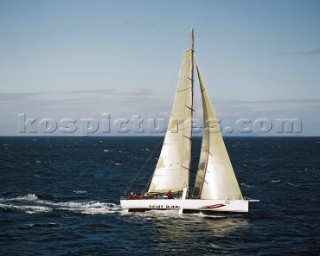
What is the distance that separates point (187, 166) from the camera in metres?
39.5

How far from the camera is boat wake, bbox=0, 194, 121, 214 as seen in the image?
43656 mm

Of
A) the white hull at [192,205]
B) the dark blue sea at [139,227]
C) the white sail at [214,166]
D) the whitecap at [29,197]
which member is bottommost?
the dark blue sea at [139,227]

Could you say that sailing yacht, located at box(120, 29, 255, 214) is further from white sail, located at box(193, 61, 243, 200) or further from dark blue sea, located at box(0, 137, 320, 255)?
dark blue sea, located at box(0, 137, 320, 255)

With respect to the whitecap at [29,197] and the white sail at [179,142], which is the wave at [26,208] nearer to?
the whitecap at [29,197]

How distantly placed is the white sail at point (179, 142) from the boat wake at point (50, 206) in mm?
7942

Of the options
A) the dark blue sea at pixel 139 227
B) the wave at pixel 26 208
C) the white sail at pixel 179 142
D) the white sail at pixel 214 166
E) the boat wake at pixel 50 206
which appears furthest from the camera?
the boat wake at pixel 50 206

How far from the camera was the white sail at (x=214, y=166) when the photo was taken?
38.5m

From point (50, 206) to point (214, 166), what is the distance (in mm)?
20298

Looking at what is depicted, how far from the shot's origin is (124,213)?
137 ft

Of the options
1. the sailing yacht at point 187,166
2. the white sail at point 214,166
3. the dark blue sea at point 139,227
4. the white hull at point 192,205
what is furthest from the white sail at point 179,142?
the dark blue sea at point 139,227

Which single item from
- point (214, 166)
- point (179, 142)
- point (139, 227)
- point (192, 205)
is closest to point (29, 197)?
point (139, 227)

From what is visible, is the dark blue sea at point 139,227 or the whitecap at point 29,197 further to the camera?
the whitecap at point 29,197

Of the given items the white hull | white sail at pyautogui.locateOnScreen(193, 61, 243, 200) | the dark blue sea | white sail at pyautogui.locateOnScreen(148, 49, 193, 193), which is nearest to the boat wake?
the dark blue sea

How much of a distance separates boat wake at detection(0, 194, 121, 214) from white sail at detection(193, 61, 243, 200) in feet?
38.4
